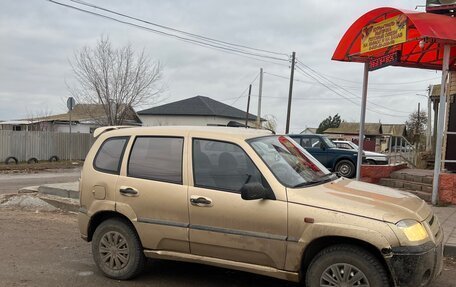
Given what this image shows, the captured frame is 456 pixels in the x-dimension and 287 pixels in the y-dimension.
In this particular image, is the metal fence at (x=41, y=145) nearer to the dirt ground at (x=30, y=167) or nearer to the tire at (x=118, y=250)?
the dirt ground at (x=30, y=167)

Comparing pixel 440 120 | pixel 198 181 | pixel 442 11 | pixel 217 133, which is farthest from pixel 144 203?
pixel 442 11

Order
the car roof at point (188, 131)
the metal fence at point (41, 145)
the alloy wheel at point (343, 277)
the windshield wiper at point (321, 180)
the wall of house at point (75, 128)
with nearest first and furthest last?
1. the alloy wheel at point (343, 277)
2. the windshield wiper at point (321, 180)
3. the car roof at point (188, 131)
4. the metal fence at point (41, 145)
5. the wall of house at point (75, 128)

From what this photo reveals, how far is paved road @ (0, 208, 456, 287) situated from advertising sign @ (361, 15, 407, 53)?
5404mm

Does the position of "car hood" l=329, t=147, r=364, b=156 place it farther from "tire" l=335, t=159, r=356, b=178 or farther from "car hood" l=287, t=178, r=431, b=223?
"car hood" l=287, t=178, r=431, b=223

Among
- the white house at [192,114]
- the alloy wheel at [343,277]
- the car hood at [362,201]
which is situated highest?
the white house at [192,114]

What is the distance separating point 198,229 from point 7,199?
7.34 metres

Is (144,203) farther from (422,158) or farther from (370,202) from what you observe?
(422,158)

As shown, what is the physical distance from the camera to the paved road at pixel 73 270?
17.5 ft

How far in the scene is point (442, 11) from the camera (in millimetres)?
11336

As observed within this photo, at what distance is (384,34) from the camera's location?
10438 millimetres

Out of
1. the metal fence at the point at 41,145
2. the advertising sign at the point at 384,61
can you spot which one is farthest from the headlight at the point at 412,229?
the metal fence at the point at 41,145

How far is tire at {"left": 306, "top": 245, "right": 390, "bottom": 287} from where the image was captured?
4.12 metres

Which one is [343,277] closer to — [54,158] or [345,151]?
[345,151]

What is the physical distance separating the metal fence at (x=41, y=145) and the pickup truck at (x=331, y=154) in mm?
11530
